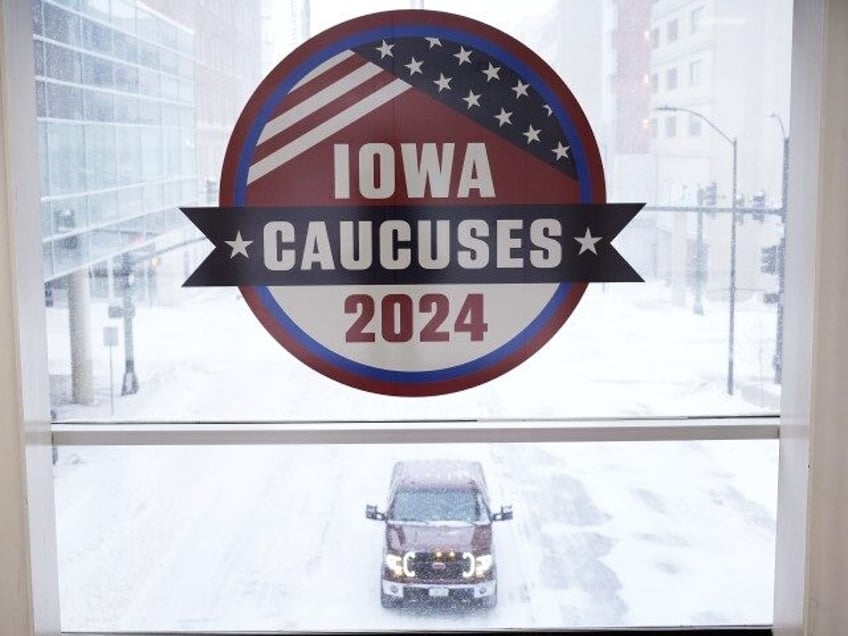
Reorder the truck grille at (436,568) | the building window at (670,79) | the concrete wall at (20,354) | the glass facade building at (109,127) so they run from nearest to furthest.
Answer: the concrete wall at (20,354) → the glass facade building at (109,127) → the building window at (670,79) → the truck grille at (436,568)

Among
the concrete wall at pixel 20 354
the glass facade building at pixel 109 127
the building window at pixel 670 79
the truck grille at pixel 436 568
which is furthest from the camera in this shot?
the truck grille at pixel 436 568

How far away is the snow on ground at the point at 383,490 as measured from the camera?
3582mm

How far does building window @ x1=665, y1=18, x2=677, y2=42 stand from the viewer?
348 cm

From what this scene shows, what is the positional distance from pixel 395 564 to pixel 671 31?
7.17ft

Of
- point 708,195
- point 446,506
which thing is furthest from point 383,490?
point 708,195

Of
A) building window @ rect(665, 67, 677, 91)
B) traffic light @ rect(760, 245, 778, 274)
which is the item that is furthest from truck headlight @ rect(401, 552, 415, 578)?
building window @ rect(665, 67, 677, 91)

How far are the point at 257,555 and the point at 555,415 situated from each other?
1265 mm

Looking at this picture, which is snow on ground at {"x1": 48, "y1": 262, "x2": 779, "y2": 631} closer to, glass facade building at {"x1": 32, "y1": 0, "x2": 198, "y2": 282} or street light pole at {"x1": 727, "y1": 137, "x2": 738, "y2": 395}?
street light pole at {"x1": 727, "y1": 137, "x2": 738, "y2": 395}

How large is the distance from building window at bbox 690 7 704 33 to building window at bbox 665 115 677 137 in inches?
12.5

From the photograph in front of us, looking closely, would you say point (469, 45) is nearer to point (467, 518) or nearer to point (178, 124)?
point (178, 124)

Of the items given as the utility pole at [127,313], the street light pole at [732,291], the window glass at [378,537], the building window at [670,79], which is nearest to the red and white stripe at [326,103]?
the utility pole at [127,313]

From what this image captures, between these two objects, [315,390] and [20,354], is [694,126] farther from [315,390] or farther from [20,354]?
[20,354]

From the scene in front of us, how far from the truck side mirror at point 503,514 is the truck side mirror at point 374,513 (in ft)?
1.37

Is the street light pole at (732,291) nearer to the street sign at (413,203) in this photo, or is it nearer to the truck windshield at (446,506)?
the street sign at (413,203)
